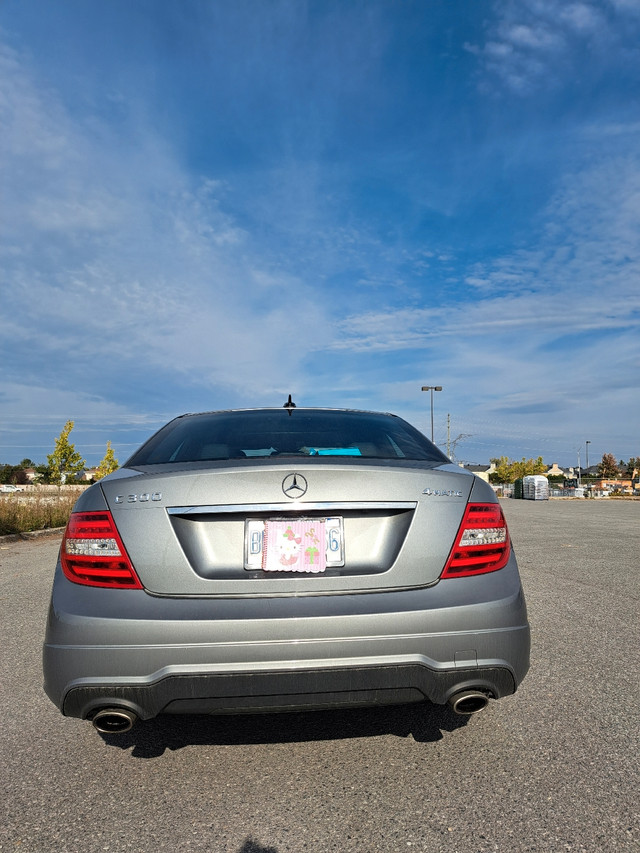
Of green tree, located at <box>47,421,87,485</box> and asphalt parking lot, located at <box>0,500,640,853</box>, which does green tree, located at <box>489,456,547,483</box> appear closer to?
green tree, located at <box>47,421,87,485</box>

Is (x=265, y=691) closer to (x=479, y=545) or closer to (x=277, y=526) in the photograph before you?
(x=277, y=526)

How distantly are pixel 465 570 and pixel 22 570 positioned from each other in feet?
23.3

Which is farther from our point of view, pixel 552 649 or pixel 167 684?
pixel 552 649

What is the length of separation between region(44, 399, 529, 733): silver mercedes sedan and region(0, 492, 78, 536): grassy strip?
11.0m

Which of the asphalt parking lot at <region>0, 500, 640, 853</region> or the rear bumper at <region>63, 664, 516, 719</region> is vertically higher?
the rear bumper at <region>63, 664, 516, 719</region>

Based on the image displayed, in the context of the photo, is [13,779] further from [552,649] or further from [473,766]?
[552,649]

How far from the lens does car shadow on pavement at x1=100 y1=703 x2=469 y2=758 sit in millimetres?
2799

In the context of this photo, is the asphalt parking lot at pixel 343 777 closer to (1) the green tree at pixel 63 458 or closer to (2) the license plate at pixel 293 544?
(2) the license plate at pixel 293 544

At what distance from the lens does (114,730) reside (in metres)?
2.29

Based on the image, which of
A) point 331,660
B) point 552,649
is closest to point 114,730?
point 331,660

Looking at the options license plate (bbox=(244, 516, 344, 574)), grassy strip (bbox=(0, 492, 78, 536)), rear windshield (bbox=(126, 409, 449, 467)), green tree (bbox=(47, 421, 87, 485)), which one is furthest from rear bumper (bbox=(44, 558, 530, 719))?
green tree (bbox=(47, 421, 87, 485))

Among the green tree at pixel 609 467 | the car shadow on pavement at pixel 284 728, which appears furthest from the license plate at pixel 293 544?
the green tree at pixel 609 467

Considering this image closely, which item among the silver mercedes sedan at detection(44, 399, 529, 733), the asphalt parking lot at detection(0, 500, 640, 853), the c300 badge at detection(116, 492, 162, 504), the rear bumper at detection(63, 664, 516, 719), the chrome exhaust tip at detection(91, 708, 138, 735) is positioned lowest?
the asphalt parking lot at detection(0, 500, 640, 853)

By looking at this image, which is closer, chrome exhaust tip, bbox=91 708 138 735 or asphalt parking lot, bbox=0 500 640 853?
asphalt parking lot, bbox=0 500 640 853
